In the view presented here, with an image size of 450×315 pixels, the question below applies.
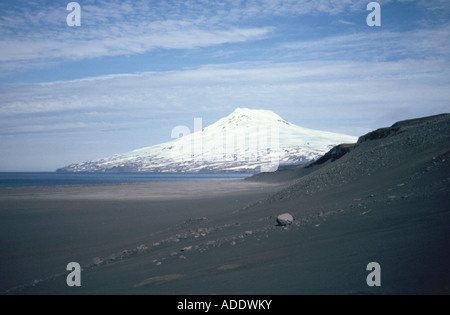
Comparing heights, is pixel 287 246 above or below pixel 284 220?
below

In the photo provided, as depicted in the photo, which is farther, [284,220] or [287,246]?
[284,220]

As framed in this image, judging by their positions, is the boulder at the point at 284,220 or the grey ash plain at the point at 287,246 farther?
the boulder at the point at 284,220

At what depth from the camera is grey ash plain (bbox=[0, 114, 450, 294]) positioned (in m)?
7.70

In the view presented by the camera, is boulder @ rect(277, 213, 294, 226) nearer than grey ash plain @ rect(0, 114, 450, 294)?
No

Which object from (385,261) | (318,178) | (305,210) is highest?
(318,178)

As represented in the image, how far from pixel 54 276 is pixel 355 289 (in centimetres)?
827

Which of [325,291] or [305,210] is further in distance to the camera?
[305,210]

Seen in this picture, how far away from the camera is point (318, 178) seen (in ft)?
82.0

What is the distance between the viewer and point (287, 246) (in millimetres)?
10695

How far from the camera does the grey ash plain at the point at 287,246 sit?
7703 mm
